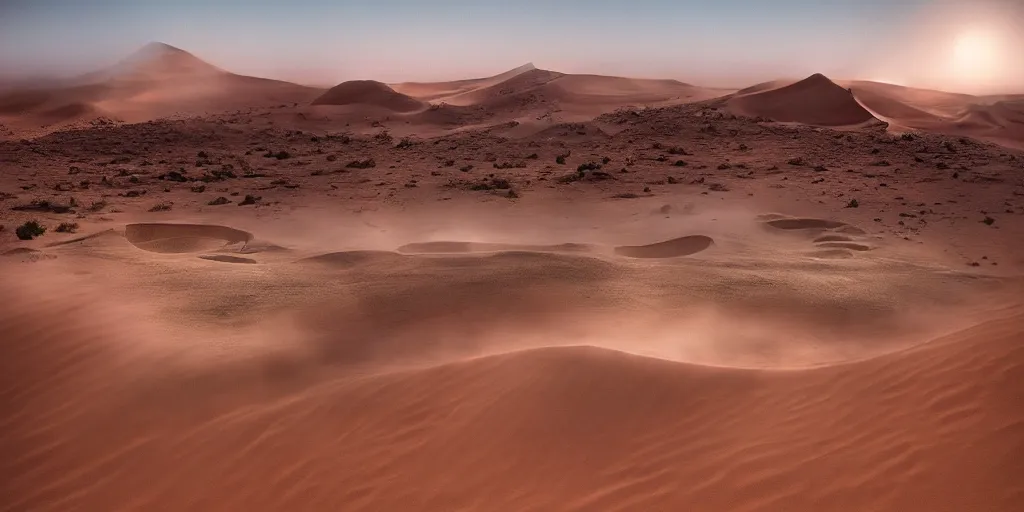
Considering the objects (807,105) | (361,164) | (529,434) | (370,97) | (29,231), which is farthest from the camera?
(370,97)

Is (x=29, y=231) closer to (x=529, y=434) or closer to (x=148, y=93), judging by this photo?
(x=529, y=434)

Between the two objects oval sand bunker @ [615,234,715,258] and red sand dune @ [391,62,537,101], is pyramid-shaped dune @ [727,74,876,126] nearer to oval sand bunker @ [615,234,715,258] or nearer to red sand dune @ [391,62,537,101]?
oval sand bunker @ [615,234,715,258]

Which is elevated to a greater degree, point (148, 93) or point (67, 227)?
point (148, 93)

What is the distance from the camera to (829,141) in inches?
661

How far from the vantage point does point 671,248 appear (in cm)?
853

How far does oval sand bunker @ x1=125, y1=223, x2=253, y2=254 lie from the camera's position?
327 inches

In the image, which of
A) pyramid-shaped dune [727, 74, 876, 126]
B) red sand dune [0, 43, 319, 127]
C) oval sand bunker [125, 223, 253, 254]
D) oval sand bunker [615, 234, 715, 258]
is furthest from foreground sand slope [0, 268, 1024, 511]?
red sand dune [0, 43, 319, 127]

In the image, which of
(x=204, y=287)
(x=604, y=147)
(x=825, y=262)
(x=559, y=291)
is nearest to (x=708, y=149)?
(x=604, y=147)

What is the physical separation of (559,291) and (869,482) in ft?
11.2

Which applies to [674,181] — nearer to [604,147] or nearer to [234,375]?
[604,147]

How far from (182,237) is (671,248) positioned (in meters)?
6.48

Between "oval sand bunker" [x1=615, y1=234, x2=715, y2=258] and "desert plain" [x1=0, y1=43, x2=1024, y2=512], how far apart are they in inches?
1.8

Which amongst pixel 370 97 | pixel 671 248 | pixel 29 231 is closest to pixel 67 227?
pixel 29 231

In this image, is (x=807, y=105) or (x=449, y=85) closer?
(x=807, y=105)
